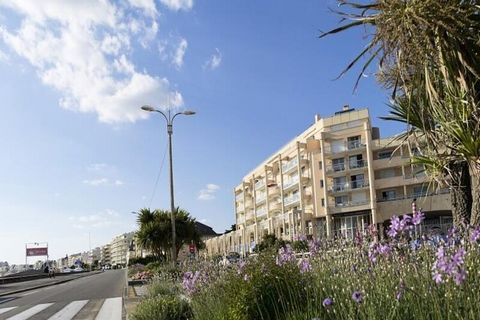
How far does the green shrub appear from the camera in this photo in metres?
8.76

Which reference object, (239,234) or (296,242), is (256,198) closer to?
(239,234)

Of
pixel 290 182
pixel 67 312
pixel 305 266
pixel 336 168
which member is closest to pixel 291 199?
pixel 290 182

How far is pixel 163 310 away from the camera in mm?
8828

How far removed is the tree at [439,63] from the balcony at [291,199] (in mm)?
75064

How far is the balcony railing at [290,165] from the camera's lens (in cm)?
8375

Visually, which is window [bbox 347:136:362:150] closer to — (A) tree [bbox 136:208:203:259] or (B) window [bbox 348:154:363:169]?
(B) window [bbox 348:154:363:169]

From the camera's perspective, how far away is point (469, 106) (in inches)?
236

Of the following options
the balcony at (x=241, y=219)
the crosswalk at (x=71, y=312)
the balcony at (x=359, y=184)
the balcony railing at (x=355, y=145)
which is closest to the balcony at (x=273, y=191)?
the balcony at (x=241, y=219)

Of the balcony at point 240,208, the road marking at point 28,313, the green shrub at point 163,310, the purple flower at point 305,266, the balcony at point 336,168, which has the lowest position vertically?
the road marking at point 28,313

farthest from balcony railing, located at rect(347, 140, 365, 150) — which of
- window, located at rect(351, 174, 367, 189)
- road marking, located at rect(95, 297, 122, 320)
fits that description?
road marking, located at rect(95, 297, 122, 320)

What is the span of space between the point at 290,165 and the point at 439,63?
7994cm

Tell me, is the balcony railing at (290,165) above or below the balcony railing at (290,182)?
above

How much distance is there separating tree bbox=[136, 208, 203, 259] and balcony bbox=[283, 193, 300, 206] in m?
31.6

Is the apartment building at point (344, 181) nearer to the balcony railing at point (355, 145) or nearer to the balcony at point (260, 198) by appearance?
the balcony railing at point (355, 145)
